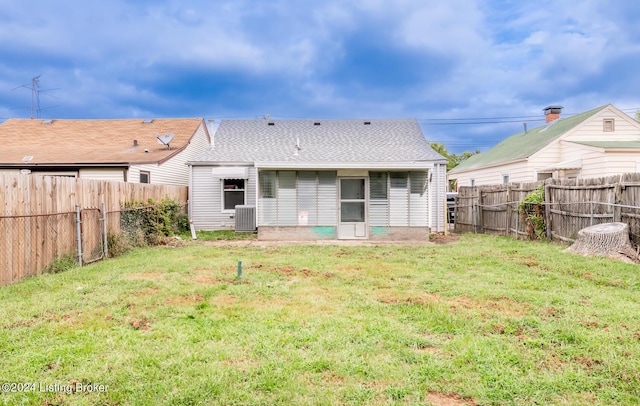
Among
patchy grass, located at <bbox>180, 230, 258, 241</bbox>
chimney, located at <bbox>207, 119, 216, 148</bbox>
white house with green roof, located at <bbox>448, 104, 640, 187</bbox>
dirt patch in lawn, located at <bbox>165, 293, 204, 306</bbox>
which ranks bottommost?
dirt patch in lawn, located at <bbox>165, 293, 204, 306</bbox>

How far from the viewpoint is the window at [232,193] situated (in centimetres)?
1422

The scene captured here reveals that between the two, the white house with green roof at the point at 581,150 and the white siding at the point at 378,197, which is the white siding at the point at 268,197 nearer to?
the white siding at the point at 378,197

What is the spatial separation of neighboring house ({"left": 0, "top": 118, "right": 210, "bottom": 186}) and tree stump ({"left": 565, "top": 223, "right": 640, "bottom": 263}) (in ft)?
46.9

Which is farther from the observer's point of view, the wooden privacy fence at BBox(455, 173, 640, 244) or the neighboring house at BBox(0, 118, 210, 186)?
→ the neighboring house at BBox(0, 118, 210, 186)

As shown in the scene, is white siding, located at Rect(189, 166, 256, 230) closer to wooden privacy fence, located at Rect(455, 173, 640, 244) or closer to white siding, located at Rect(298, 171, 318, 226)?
white siding, located at Rect(298, 171, 318, 226)

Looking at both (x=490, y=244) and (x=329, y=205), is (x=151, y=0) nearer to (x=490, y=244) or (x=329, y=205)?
(x=329, y=205)

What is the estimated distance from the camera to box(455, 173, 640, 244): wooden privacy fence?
7.40 metres

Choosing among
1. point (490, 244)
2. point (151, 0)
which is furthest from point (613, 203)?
point (151, 0)

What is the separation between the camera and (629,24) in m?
18.8

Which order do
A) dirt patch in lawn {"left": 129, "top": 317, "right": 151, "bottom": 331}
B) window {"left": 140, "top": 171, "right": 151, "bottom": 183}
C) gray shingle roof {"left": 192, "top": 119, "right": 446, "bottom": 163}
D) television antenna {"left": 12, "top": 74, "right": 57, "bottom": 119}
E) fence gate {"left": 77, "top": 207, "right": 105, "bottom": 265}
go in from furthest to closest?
television antenna {"left": 12, "top": 74, "right": 57, "bottom": 119}, gray shingle roof {"left": 192, "top": 119, "right": 446, "bottom": 163}, window {"left": 140, "top": 171, "right": 151, "bottom": 183}, fence gate {"left": 77, "top": 207, "right": 105, "bottom": 265}, dirt patch in lawn {"left": 129, "top": 317, "right": 151, "bottom": 331}

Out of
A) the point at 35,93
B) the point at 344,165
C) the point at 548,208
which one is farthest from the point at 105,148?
the point at 548,208

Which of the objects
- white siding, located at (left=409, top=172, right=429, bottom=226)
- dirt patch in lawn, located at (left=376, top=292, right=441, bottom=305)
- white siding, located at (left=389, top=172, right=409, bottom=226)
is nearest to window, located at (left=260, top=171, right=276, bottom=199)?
white siding, located at (left=389, top=172, right=409, bottom=226)

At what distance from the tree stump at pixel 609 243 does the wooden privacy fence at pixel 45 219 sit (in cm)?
1077

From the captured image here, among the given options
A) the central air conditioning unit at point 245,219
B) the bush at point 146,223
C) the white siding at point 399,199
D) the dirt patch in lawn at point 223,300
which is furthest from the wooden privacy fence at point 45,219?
the white siding at point 399,199
